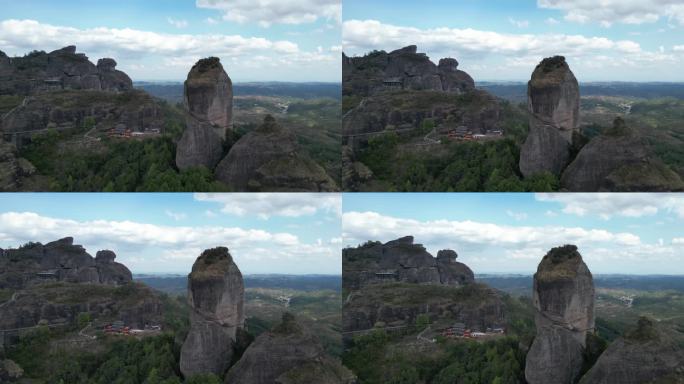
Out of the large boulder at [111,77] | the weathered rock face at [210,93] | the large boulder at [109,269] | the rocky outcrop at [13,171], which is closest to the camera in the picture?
the weathered rock face at [210,93]

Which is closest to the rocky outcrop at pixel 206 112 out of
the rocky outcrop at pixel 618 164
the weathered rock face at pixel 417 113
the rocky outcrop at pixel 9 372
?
the weathered rock face at pixel 417 113

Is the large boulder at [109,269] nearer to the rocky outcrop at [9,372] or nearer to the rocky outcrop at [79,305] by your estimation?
the rocky outcrop at [79,305]

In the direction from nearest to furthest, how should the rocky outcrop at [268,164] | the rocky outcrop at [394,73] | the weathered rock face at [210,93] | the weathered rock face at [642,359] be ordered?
the weathered rock face at [642,359] → the weathered rock face at [210,93] → the rocky outcrop at [268,164] → the rocky outcrop at [394,73]

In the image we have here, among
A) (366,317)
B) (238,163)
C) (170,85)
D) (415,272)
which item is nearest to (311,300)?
(366,317)

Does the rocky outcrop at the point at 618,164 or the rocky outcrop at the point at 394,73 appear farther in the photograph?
the rocky outcrop at the point at 394,73

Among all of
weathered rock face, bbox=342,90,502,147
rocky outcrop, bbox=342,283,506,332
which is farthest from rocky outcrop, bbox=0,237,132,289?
weathered rock face, bbox=342,90,502,147

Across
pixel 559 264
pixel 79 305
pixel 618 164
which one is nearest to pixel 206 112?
pixel 79 305

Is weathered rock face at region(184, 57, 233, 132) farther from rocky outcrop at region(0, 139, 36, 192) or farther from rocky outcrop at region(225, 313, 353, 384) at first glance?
rocky outcrop at region(0, 139, 36, 192)

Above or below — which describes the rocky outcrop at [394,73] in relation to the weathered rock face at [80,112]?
above
